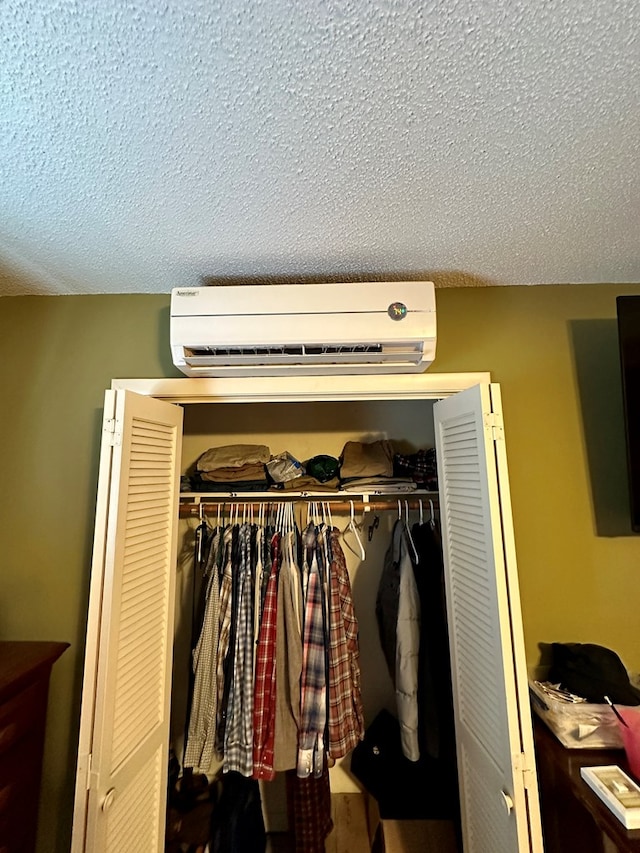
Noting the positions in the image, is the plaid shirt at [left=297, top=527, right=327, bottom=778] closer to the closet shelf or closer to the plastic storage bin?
the closet shelf

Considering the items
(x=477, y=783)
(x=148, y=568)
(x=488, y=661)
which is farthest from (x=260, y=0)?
(x=477, y=783)

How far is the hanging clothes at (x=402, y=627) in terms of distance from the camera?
1.57m

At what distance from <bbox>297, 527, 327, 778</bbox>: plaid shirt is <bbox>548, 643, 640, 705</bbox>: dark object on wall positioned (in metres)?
0.72

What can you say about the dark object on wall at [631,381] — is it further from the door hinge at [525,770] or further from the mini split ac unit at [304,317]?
the door hinge at [525,770]

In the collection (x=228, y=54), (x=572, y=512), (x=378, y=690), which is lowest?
(x=378, y=690)

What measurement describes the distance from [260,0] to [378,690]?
7.13 ft

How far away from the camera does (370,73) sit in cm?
73

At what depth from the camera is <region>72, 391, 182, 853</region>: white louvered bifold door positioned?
3.43ft

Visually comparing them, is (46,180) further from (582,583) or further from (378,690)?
(378,690)

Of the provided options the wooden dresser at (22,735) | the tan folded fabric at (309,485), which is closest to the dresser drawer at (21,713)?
the wooden dresser at (22,735)

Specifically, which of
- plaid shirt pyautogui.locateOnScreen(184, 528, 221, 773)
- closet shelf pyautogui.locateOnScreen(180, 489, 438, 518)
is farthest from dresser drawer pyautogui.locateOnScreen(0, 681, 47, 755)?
closet shelf pyautogui.locateOnScreen(180, 489, 438, 518)

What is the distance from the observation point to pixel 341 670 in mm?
1564

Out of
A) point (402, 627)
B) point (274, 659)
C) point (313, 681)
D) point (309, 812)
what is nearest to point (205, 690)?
point (274, 659)

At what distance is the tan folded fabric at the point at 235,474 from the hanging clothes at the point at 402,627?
600 millimetres
